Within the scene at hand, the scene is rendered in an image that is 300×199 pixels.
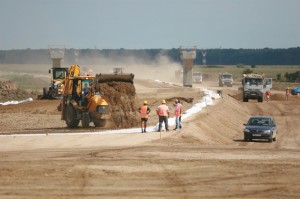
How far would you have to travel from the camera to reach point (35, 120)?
4338 cm

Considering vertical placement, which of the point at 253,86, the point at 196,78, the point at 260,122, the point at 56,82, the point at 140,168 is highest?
the point at 56,82

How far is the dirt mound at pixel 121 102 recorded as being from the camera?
3572cm

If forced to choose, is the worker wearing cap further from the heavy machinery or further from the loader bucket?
the heavy machinery

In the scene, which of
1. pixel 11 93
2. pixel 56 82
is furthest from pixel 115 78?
pixel 11 93

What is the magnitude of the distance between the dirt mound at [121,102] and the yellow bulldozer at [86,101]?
0.32 metres

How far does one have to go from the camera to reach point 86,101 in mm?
35094

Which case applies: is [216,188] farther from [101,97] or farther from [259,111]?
[259,111]

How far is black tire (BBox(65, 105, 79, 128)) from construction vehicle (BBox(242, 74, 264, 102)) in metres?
35.0

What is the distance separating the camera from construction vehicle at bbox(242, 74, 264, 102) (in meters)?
68.6

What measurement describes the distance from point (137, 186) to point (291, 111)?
45.2 meters

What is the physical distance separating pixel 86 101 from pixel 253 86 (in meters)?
35.8

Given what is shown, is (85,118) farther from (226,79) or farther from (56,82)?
(226,79)

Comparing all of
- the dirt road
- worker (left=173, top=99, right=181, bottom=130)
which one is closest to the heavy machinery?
the dirt road

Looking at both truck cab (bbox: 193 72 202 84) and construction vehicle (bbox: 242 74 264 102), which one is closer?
construction vehicle (bbox: 242 74 264 102)
